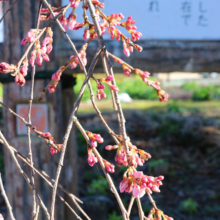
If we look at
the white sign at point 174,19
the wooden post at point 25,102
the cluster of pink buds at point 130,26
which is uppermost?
the white sign at point 174,19

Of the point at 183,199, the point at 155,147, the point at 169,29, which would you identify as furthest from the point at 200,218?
the point at 169,29

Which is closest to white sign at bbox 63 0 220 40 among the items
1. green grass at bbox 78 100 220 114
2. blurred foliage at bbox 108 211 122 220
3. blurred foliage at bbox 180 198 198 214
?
blurred foliage at bbox 108 211 122 220

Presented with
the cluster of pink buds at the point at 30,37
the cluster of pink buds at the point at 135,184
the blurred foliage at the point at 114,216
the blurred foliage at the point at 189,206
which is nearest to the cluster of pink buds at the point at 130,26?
the cluster of pink buds at the point at 30,37

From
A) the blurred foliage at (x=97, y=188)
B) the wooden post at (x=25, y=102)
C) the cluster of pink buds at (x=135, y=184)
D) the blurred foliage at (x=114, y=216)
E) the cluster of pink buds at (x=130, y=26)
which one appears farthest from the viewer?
the blurred foliage at (x=97, y=188)

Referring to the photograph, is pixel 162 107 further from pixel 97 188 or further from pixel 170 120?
pixel 97 188

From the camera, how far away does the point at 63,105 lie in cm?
193

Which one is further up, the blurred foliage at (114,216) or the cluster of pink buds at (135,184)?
the cluster of pink buds at (135,184)

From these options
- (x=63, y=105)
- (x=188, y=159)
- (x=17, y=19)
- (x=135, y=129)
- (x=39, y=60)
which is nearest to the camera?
(x=39, y=60)

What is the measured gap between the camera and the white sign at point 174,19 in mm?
1744

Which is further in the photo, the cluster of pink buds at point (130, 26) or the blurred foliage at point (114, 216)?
the blurred foliage at point (114, 216)

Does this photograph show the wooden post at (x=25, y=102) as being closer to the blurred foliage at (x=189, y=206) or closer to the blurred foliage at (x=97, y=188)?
the blurred foliage at (x=97, y=188)

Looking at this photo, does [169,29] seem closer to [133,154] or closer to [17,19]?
[17,19]

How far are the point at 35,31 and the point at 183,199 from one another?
289cm

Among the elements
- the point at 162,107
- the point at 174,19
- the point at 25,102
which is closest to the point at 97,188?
the point at 25,102
